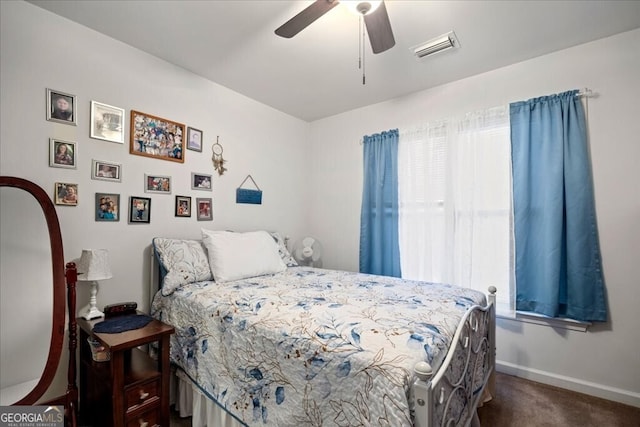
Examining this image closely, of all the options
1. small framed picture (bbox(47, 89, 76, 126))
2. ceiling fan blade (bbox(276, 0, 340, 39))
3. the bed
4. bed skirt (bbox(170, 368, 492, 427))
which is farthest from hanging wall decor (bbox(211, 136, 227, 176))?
bed skirt (bbox(170, 368, 492, 427))

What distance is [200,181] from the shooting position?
2598 millimetres

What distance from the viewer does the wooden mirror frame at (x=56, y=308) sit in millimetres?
1552

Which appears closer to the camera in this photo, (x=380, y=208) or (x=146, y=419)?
(x=146, y=419)

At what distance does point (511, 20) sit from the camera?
188 centimetres

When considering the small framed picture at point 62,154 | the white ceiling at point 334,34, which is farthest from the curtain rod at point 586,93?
the small framed picture at point 62,154

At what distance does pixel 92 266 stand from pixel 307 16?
6.11 feet

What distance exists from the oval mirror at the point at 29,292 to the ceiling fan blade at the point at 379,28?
2101 mm

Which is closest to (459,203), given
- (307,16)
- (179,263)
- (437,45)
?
(437,45)

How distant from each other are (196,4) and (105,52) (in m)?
0.83

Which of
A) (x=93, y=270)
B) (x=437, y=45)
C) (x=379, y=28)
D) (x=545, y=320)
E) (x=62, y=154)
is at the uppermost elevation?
(x=437, y=45)

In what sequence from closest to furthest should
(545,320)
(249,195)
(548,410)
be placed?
(548,410), (545,320), (249,195)

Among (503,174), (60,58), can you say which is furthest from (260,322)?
(503,174)

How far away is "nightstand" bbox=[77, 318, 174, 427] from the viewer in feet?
4.60

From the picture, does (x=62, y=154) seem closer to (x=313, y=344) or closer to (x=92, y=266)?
(x=92, y=266)
